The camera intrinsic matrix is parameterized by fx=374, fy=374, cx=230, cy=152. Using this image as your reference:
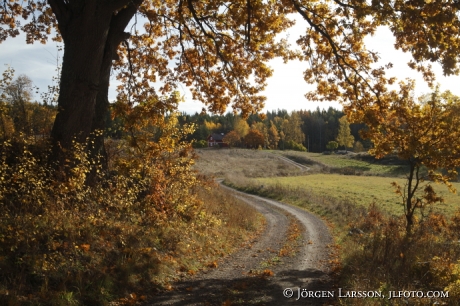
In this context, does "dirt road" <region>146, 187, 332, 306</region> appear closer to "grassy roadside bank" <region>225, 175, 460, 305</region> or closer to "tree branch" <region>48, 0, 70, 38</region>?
"grassy roadside bank" <region>225, 175, 460, 305</region>

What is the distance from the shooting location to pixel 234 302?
689 cm

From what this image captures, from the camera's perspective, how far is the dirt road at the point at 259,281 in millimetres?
7066

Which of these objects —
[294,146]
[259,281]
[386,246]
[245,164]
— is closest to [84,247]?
[259,281]

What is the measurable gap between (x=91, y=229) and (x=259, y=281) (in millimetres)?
3914

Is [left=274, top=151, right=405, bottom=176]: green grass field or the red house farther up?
the red house

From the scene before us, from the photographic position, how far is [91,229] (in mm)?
8227

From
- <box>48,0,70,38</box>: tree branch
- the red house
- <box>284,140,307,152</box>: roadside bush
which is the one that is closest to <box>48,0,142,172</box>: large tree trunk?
<box>48,0,70,38</box>: tree branch

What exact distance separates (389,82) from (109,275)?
9.72 metres

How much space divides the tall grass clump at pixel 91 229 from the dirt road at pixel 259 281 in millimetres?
555

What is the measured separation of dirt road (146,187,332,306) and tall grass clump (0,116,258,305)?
55cm

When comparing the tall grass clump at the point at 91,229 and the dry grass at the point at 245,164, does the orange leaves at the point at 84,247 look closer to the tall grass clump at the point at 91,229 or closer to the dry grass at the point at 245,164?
the tall grass clump at the point at 91,229

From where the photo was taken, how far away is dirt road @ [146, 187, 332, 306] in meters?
7.07

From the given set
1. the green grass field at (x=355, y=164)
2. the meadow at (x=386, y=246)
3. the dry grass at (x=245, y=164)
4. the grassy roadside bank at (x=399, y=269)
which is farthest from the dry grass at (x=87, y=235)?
the green grass field at (x=355, y=164)

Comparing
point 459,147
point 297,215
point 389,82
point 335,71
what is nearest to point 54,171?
point 335,71
